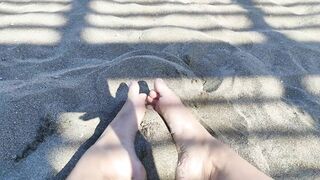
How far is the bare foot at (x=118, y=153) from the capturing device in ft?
4.86

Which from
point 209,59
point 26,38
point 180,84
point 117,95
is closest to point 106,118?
point 117,95

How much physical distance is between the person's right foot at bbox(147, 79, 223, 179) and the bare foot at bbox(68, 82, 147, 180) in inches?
3.3

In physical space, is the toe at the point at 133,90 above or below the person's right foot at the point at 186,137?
above

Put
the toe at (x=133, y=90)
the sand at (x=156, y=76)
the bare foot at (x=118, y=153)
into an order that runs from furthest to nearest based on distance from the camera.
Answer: the toe at (x=133, y=90) → the sand at (x=156, y=76) → the bare foot at (x=118, y=153)

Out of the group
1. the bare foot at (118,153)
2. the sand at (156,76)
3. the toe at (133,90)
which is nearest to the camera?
the bare foot at (118,153)

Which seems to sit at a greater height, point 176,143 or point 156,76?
point 156,76

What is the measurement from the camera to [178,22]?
7.68 feet

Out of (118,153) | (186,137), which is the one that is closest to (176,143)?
(186,137)

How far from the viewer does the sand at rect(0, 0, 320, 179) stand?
1.66 m

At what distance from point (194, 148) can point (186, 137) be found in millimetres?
55

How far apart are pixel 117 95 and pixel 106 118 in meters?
0.13

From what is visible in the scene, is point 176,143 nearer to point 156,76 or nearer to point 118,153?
point 118,153

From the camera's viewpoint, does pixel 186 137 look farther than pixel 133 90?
No

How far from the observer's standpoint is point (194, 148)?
163 cm
